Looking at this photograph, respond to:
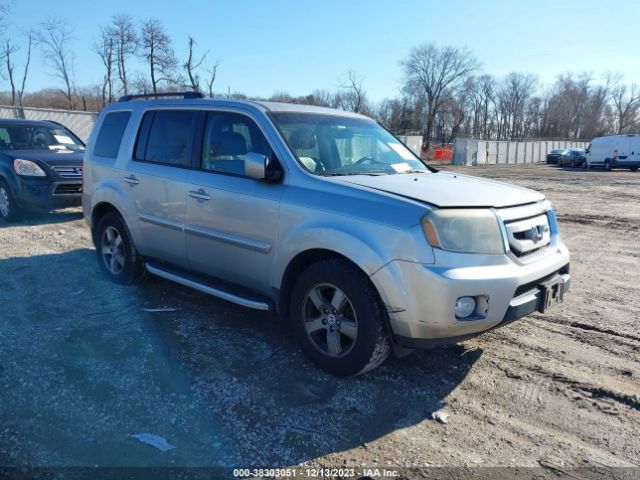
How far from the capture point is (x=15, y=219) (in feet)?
30.3

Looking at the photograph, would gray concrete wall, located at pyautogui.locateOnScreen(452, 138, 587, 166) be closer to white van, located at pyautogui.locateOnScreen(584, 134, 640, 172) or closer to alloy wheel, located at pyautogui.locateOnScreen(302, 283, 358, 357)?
white van, located at pyautogui.locateOnScreen(584, 134, 640, 172)

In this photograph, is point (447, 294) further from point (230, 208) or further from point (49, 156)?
point (49, 156)

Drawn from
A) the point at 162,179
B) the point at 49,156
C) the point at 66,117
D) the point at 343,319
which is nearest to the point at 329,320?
the point at 343,319

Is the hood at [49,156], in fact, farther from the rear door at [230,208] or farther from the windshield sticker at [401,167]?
the windshield sticker at [401,167]

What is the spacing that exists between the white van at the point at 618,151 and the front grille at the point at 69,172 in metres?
35.7

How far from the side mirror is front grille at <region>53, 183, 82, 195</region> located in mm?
6474

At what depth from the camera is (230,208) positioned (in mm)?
4219

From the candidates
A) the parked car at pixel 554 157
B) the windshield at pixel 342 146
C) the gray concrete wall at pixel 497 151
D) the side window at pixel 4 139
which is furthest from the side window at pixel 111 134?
the parked car at pixel 554 157

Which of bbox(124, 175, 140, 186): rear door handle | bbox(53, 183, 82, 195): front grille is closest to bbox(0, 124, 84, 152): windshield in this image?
bbox(53, 183, 82, 195): front grille

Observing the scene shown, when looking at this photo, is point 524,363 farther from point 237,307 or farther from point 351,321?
point 237,307

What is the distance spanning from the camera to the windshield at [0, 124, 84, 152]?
980 cm

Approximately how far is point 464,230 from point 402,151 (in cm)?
188

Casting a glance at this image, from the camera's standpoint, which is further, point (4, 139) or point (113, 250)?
point (4, 139)

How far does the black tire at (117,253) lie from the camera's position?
549 cm
